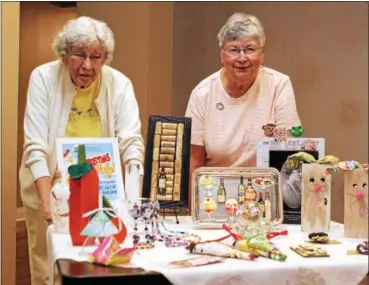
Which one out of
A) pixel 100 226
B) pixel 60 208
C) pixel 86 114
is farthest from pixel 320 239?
pixel 86 114

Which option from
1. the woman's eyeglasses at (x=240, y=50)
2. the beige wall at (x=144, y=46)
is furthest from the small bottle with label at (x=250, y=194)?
the beige wall at (x=144, y=46)

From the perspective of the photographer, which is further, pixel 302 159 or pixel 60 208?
pixel 302 159

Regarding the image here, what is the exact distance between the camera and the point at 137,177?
1760 millimetres

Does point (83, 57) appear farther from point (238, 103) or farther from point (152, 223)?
point (152, 223)

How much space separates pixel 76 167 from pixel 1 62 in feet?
5.27

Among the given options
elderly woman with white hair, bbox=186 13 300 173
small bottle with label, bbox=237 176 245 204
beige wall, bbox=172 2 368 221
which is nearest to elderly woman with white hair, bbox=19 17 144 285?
elderly woman with white hair, bbox=186 13 300 173

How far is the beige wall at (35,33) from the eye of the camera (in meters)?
5.47

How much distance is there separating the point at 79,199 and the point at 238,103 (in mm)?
905

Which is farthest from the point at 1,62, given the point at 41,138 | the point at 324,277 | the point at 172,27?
the point at 324,277

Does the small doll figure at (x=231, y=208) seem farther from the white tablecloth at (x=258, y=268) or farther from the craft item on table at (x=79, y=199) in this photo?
the craft item on table at (x=79, y=199)

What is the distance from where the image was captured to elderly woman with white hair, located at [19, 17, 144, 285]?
1994 millimetres

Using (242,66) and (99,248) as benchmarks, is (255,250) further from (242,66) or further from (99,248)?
(242,66)

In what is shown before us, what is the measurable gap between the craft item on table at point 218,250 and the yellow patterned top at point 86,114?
0.85 metres

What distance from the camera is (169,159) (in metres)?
1.82
